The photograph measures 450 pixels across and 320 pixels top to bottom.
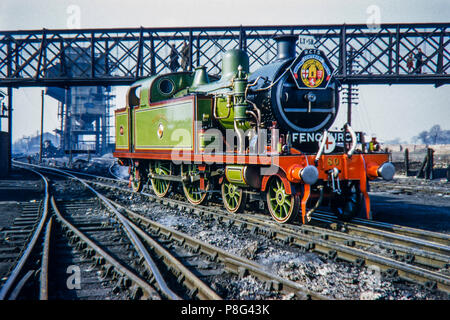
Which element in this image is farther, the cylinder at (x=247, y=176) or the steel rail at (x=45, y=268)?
the cylinder at (x=247, y=176)

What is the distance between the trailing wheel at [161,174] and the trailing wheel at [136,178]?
2.67 ft

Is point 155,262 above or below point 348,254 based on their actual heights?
below

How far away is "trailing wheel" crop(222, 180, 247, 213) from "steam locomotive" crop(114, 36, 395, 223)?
0.07 feet

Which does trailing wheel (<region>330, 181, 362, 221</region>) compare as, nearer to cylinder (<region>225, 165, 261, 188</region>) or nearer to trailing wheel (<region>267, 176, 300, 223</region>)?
trailing wheel (<region>267, 176, 300, 223</region>)

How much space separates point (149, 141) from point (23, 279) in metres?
6.97

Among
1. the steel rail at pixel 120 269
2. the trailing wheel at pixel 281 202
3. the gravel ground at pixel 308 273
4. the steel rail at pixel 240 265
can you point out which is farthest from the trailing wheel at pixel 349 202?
the steel rail at pixel 120 269

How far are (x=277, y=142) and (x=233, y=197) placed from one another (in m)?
2.07

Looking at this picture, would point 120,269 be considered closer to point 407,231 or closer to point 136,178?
point 407,231

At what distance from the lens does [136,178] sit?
1251 centimetres

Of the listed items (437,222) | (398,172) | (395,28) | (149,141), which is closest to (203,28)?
(149,141)

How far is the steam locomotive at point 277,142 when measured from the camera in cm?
669

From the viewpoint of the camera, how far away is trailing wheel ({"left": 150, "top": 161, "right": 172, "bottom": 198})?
1088 centimetres

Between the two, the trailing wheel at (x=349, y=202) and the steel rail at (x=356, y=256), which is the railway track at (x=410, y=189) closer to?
the trailing wheel at (x=349, y=202)

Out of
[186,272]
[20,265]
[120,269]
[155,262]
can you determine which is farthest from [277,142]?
[20,265]
